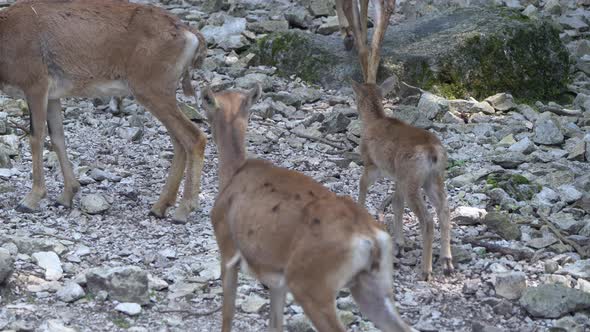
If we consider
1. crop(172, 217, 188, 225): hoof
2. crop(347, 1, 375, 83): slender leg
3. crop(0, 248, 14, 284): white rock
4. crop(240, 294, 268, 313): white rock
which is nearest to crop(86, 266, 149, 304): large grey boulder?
crop(0, 248, 14, 284): white rock

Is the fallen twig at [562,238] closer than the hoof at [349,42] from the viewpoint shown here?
Yes

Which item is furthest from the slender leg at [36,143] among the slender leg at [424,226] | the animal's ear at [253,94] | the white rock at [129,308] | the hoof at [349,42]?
the hoof at [349,42]

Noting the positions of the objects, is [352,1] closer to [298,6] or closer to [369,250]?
[298,6]

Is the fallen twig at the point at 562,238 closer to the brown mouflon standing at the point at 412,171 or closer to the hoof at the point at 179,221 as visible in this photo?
the brown mouflon standing at the point at 412,171

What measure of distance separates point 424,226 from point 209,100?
192 cm

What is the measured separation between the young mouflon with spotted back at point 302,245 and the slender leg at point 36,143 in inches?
124

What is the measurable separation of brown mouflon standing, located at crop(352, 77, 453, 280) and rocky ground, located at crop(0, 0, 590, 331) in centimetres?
23

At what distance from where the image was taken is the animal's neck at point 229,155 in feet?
22.2

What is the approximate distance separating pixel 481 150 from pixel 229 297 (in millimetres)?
5175

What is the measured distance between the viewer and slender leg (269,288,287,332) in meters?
6.24

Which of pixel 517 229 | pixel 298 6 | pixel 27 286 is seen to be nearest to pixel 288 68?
pixel 298 6

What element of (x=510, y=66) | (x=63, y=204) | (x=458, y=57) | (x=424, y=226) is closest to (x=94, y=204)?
(x=63, y=204)

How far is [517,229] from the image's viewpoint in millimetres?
8555

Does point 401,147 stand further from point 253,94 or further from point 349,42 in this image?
point 349,42
